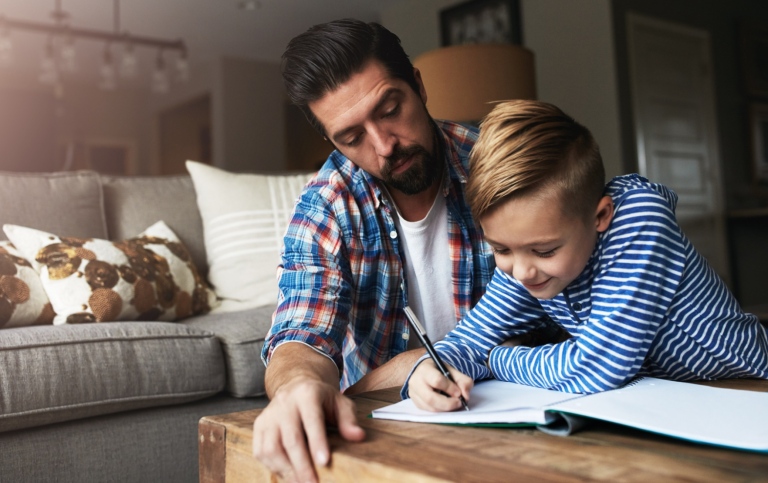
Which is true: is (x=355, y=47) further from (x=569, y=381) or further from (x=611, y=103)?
(x=611, y=103)

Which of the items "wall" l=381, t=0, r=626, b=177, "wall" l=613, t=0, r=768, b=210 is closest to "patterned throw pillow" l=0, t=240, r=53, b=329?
"wall" l=381, t=0, r=626, b=177

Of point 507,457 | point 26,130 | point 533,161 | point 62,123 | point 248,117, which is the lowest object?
point 507,457

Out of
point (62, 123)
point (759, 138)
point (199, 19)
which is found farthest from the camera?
point (62, 123)

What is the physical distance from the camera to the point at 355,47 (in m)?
1.23

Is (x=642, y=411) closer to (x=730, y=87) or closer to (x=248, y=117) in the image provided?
(x=730, y=87)

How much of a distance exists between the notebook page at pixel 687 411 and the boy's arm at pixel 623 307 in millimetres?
41

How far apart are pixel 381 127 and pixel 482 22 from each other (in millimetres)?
4122

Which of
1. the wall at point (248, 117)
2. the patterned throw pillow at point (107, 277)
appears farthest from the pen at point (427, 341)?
the wall at point (248, 117)

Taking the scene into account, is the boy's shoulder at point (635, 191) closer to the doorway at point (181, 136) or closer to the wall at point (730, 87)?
the wall at point (730, 87)

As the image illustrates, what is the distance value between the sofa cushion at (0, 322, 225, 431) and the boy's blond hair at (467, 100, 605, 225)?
1074 mm

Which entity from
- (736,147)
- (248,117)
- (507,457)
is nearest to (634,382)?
(507,457)

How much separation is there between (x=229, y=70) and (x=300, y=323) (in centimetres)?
631

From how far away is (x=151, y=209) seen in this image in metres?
2.43

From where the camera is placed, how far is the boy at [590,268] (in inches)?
31.0
